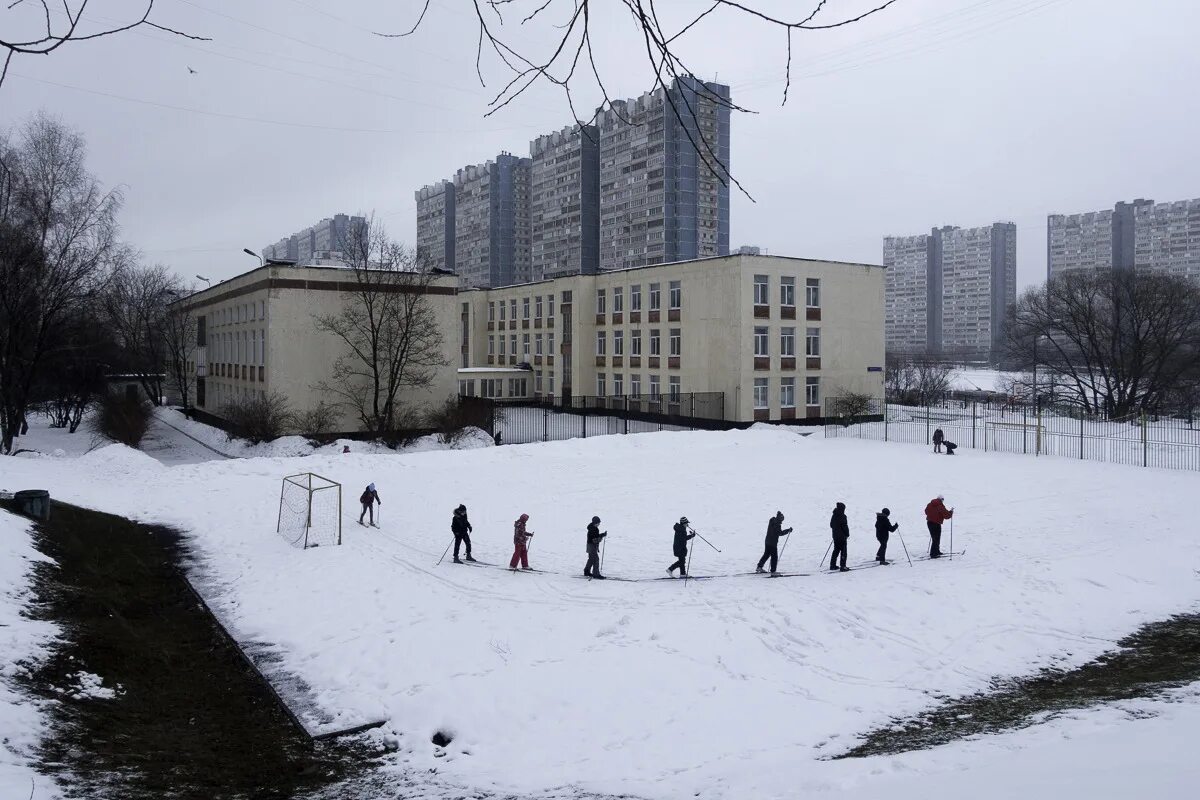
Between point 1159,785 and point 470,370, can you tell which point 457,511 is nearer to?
point 1159,785

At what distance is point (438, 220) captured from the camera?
133875 millimetres

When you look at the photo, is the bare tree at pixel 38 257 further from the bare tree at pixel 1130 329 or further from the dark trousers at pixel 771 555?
the bare tree at pixel 1130 329

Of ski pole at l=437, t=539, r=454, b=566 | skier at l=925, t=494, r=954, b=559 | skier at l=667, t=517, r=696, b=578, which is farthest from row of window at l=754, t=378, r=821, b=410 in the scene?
skier at l=667, t=517, r=696, b=578

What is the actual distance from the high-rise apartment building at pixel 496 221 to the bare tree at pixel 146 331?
45.6 meters

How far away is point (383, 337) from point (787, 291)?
78.7 ft

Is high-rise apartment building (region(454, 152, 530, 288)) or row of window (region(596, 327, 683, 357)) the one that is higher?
high-rise apartment building (region(454, 152, 530, 288))

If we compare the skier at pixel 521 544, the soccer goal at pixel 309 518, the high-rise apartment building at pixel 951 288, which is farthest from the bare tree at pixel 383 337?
the high-rise apartment building at pixel 951 288

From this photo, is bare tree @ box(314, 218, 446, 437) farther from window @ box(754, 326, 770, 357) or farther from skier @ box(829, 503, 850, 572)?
skier @ box(829, 503, 850, 572)

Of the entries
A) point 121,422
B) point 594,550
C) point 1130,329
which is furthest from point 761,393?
point 121,422

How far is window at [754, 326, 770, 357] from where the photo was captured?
1922 inches

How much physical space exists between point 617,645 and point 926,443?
30.1m

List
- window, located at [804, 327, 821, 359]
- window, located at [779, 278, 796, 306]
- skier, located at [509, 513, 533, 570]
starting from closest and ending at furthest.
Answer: skier, located at [509, 513, 533, 570]
window, located at [779, 278, 796, 306]
window, located at [804, 327, 821, 359]

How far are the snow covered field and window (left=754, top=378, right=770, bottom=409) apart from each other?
20.1m

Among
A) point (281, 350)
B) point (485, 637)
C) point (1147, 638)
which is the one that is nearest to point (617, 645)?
point (485, 637)
